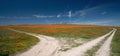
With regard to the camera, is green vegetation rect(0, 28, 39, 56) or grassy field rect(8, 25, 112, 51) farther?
grassy field rect(8, 25, 112, 51)

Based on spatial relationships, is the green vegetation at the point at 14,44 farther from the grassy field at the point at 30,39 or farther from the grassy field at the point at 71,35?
the grassy field at the point at 71,35

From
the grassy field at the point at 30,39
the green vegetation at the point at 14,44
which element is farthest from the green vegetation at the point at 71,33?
the green vegetation at the point at 14,44

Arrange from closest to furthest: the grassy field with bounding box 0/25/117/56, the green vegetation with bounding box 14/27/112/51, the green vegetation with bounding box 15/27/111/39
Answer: the grassy field with bounding box 0/25/117/56
the green vegetation with bounding box 14/27/112/51
the green vegetation with bounding box 15/27/111/39

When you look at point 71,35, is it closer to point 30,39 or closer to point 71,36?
point 71,36

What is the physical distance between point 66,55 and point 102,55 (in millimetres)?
3983

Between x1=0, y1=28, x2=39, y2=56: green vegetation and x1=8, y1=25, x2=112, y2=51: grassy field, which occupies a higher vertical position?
x1=0, y1=28, x2=39, y2=56: green vegetation

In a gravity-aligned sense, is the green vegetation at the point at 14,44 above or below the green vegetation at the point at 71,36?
above

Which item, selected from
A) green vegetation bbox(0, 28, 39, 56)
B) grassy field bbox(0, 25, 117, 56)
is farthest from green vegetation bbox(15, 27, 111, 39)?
green vegetation bbox(0, 28, 39, 56)

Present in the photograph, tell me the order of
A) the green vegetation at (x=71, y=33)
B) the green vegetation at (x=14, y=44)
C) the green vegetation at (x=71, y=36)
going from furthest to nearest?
the green vegetation at (x=71, y=33), the green vegetation at (x=71, y=36), the green vegetation at (x=14, y=44)

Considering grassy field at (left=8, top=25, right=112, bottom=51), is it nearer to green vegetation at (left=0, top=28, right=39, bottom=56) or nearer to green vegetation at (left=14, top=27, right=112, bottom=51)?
green vegetation at (left=14, top=27, right=112, bottom=51)

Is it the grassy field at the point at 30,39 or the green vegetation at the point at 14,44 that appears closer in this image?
the green vegetation at the point at 14,44

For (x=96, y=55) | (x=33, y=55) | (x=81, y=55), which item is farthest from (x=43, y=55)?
(x=96, y=55)

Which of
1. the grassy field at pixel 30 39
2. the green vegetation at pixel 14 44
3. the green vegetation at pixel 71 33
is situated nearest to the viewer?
the green vegetation at pixel 14 44

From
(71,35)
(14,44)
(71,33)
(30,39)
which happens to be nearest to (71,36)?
(71,35)
